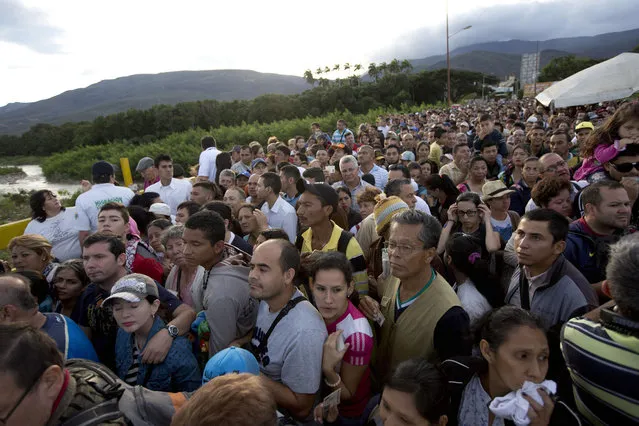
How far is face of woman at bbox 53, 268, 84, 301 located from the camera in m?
3.06

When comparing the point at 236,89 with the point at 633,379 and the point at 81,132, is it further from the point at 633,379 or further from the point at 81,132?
the point at 633,379

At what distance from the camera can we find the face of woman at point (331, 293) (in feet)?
7.52

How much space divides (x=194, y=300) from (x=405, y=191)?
253 cm

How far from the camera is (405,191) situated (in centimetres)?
431

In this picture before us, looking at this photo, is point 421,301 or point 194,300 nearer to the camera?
point 421,301

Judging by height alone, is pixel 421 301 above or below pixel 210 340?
above

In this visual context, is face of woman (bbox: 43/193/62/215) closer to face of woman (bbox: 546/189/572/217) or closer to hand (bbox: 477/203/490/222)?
hand (bbox: 477/203/490/222)

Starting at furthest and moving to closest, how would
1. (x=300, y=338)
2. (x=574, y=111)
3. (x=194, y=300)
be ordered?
1. (x=574, y=111)
2. (x=194, y=300)
3. (x=300, y=338)

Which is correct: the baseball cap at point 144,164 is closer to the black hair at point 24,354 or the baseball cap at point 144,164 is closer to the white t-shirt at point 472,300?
the black hair at point 24,354

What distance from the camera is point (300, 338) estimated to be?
81.0 inches

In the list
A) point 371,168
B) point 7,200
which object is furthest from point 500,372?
point 7,200

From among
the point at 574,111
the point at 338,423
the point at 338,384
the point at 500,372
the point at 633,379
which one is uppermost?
the point at 633,379

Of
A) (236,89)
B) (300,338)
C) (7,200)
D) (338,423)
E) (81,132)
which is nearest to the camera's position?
(300,338)

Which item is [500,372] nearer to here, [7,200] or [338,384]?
[338,384]
